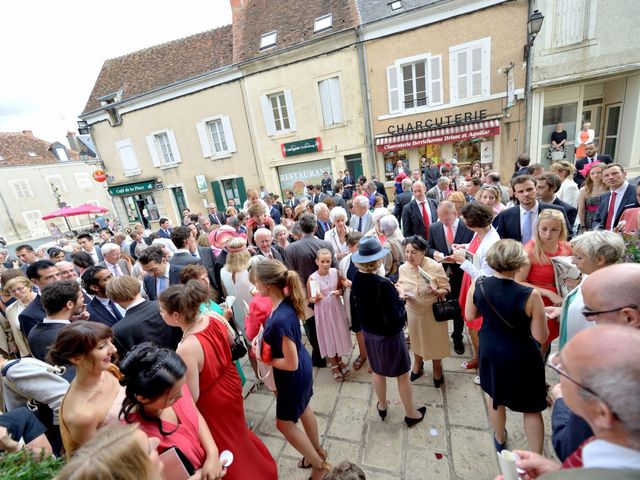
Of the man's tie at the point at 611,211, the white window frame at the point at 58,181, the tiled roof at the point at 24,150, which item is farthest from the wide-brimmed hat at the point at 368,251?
the white window frame at the point at 58,181

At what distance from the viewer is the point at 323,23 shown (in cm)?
1227

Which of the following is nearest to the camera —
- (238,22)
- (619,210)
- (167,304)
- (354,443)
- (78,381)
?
(78,381)

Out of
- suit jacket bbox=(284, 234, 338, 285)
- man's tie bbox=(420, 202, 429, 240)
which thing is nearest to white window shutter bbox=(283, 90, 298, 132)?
man's tie bbox=(420, 202, 429, 240)

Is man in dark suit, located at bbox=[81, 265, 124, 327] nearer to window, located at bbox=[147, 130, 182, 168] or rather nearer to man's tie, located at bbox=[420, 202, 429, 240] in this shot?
man's tie, located at bbox=[420, 202, 429, 240]

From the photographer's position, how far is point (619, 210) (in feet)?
12.2

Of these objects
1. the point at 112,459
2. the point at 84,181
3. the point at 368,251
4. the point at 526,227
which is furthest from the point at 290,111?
the point at 84,181

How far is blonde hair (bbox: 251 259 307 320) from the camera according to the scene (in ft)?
7.13

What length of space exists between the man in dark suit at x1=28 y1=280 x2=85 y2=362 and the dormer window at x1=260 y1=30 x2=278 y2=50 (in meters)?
14.2

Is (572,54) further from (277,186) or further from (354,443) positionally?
(354,443)

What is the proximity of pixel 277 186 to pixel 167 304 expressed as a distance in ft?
43.3

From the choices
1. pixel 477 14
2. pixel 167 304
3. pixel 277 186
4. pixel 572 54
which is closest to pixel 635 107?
pixel 572 54

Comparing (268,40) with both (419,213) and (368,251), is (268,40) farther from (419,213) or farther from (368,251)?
(368,251)

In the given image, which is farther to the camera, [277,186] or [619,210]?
[277,186]

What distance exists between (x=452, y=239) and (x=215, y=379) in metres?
3.13
